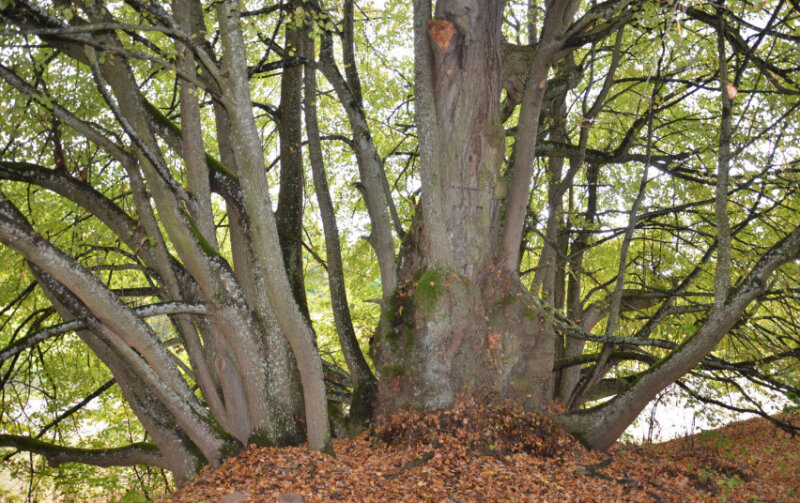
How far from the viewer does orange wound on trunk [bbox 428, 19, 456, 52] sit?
20.1 ft

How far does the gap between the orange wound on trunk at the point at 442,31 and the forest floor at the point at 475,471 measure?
372 cm

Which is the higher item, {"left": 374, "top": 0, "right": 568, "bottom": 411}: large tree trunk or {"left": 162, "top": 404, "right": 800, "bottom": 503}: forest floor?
{"left": 374, "top": 0, "right": 568, "bottom": 411}: large tree trunk

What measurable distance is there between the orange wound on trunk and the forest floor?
146 inches

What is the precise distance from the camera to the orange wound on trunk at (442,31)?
20.1ft

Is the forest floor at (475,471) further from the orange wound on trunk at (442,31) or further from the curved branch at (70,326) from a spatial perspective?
the orange wound on trunk at (442,31)

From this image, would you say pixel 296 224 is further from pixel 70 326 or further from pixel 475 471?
pixel 475 471

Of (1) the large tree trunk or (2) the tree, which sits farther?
(1) the large tree trunk

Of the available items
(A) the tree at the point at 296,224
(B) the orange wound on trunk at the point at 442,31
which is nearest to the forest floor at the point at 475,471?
(A) the tree at the point at 296,224

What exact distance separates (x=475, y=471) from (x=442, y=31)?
14.1 feet

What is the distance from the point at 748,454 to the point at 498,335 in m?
3.94

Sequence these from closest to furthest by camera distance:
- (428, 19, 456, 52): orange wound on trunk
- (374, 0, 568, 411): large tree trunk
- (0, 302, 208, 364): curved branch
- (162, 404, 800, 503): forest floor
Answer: (162, 404, 800, 503): forest floor → (0, 302, 208, 364): curved branch → (374, 0, 568, 411): large tree trunk → (428, 19, 456, 52): orange wound on trunk

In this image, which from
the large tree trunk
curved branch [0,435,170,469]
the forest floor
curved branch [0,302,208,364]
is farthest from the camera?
curved branch [0,435,170,469]

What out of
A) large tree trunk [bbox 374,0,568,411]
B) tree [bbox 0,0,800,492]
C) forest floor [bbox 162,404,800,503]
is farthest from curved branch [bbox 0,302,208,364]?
large tree trunk [bbox 374,0,568,411]

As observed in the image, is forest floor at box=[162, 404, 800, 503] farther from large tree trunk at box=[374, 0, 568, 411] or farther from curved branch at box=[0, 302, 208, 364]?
curved branch at box=[0, 302, 208, 364]
